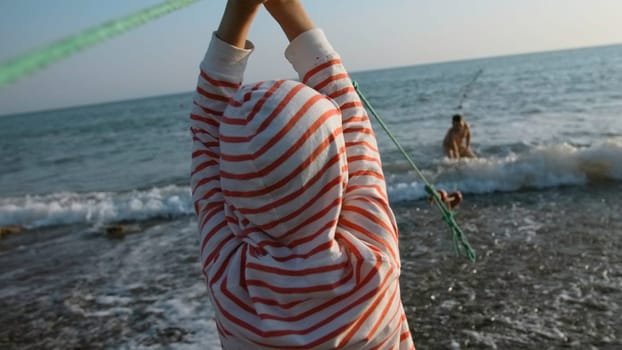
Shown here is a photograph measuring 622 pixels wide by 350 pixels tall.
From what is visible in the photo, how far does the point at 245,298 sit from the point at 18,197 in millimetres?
13319

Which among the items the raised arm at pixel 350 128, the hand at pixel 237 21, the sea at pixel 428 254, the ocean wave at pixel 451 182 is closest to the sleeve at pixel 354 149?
the raised arm at pixel 350 128

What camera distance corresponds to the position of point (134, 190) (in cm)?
1217

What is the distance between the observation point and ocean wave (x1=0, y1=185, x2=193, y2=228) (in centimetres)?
959

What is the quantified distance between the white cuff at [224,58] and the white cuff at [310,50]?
104 millimetres

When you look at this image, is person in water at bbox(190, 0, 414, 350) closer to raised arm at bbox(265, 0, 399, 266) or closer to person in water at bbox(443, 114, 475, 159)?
raised arm at bbox(265, 0, 399, 266)

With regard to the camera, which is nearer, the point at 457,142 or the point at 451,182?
the point at 451,182

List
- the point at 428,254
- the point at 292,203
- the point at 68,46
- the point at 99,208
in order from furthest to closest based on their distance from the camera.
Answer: the point at 99,208
the point at 428,254
the point at 292,203
the point at 68,46

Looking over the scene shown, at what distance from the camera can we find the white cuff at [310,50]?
46.6 inches

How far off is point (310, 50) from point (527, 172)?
29.2 ft

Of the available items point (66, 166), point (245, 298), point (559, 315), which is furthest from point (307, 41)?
point (66, 166)

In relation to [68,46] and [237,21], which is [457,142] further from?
[68,46]

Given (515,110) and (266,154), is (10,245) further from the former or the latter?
(515,110)

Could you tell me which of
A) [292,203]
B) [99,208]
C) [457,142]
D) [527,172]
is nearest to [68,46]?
[292,203]

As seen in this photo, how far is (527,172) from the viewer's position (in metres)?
9.34
